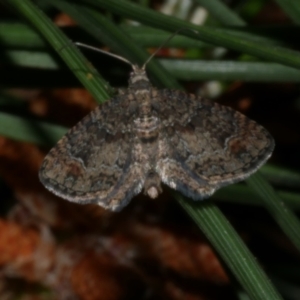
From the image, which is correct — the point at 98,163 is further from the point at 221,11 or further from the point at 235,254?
A: the point at 235,254

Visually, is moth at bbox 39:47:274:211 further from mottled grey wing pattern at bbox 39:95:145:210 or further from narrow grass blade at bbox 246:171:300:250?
narrow grass blade at bbox 246:171:300:250

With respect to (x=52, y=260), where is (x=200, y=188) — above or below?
above

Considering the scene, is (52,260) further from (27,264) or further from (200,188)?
(200,188)

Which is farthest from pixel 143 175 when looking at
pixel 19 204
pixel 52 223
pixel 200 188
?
pixel 19 204

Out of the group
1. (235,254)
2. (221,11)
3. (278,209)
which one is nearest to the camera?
(235,254)

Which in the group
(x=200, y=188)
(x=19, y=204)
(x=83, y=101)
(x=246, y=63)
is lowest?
(x=19, y=204)

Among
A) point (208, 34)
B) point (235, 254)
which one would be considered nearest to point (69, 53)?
point (208, 34)

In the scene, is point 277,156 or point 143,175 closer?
point 143,175

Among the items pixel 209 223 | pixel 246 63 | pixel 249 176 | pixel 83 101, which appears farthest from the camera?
pixel 83 101
